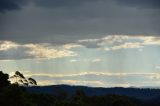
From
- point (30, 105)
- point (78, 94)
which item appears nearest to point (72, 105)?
point (30, 105)

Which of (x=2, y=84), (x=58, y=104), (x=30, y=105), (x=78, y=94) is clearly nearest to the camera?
(x=30, y=105)

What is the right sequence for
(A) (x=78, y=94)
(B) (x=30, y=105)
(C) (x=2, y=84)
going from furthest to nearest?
(A) (x=78, y=94), (C) (x=2, y=84), (B) (x=30, y=105)

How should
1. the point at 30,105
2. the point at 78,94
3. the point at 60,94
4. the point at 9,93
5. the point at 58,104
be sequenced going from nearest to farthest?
the point at 9,93 < the point at 30,105 < the point at 58,104 < the point at 60,94 < the point at 78,94

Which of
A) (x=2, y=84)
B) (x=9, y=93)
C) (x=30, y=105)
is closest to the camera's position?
(x=9, y=93)

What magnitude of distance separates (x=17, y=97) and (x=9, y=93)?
2.86 m

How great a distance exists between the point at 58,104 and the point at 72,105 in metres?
4.22

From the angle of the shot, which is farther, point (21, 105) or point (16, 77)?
point (16, 77)

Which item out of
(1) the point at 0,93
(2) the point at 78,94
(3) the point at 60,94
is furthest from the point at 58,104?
(2) the point at 78,94

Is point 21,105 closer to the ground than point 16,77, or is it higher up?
closer to the ground

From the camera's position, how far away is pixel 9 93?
4473 inches

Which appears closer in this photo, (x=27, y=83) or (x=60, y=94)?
(x=27, y=83)

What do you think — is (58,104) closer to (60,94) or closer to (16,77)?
(16,77)

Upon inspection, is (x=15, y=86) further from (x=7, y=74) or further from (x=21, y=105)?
(x=7, y=74)

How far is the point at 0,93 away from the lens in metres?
115
